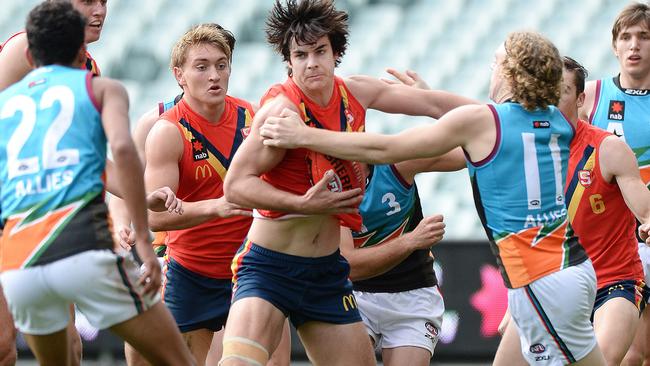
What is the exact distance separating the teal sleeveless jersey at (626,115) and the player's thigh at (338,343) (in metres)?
2.78

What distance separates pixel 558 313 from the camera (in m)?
Answer: 5.80

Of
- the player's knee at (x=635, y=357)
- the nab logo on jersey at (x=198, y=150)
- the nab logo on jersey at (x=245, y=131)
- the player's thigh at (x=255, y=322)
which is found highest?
the nab logo on jersey at (x=245, y=131)

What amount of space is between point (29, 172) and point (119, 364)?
6158 millimetres

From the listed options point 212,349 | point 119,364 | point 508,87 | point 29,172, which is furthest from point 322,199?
point 119,364

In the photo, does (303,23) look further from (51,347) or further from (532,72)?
(51,347)

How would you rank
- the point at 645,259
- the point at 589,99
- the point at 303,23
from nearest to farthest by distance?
the point at 303,23, the point at 645,259, the point at 589,99

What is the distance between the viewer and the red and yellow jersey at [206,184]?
7199 millimetres

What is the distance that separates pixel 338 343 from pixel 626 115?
3120mm

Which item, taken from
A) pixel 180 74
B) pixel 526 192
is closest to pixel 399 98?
pixel 526 192

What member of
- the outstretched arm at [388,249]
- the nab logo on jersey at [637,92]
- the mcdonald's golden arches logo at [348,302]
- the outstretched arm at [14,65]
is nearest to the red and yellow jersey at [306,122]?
the mcdonald's golden arches logo at [348,302]

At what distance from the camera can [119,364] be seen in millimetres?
11133

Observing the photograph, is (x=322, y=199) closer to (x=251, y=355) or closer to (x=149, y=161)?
(x=251, y=355)

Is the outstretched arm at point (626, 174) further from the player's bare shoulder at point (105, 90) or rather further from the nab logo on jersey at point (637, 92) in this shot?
the player's bare shoulder at point (105, 90)

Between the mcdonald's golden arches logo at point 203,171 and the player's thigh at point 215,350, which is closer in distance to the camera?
the mcdonald's golden arches logo at point 203,171
